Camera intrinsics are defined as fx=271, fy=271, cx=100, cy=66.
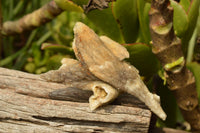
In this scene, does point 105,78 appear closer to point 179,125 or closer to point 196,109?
point 196,109

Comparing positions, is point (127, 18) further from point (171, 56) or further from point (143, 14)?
point (171, 56)

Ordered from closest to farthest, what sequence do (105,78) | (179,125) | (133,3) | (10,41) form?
(105,78) → (133,3) → (179,125) → (10,41)

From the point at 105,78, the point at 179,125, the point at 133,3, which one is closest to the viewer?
the point at 105,78

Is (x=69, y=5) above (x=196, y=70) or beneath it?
above

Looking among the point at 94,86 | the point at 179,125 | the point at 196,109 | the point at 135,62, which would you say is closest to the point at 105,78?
the point at 94,86

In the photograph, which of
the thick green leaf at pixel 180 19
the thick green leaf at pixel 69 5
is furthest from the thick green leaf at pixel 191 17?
the thick green leaf at pixel 69 5

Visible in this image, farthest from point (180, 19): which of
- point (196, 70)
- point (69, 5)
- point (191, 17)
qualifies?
Result: point (69, 5)

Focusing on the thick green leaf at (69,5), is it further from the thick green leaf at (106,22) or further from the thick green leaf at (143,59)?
the thick green leaf at (143,59)
